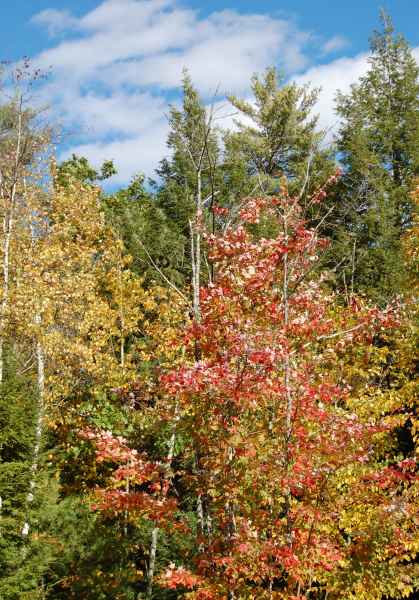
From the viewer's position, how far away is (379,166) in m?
23.5

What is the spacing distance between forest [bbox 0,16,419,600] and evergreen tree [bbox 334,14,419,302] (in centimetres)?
15

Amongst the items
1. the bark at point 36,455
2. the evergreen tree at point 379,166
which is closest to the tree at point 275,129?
the evergreen tree at point 379,166

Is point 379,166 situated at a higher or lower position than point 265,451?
higher

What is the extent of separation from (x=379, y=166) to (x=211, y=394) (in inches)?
776

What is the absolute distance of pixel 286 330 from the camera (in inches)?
268

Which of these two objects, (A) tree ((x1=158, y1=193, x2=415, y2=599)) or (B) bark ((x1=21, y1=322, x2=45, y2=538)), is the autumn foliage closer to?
(A) tree ((x1=158, y1=193, x2=415, y2=599))

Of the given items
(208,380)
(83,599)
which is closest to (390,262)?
(83,599)

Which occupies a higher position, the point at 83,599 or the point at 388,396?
the point at 388,396

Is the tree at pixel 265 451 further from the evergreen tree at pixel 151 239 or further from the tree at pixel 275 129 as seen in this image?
the tree at pixel 275 129

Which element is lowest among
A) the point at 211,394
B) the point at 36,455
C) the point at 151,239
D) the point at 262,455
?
the point at 36,455

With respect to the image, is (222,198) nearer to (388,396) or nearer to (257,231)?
(257,231)

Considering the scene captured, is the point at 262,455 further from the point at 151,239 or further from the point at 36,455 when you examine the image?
the point at 151,239

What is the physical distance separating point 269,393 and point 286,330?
0.88m

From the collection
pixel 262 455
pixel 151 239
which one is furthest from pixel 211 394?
pixel 151 239
